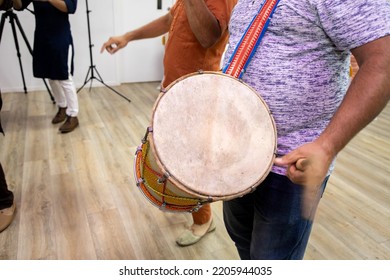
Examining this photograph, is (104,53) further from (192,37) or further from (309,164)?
(309,164)

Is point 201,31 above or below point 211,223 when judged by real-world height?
above

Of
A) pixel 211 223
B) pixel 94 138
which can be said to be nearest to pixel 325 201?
pixel 211 223

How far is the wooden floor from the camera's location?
1.51 m

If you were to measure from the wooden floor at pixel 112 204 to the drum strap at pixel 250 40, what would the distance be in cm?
104

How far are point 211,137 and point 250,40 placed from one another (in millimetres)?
268

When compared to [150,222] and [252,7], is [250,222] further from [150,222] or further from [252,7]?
[150,222]

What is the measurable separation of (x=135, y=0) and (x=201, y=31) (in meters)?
3.18

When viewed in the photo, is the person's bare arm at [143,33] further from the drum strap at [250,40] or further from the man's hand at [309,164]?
the man's hand at [309,164]

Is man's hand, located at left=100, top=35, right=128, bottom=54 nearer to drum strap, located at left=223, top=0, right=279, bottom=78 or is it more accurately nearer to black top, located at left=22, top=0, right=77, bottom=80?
drum strap, located at left=223, top=0, right=279, bottom=78

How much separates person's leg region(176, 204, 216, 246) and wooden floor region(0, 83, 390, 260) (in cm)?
4

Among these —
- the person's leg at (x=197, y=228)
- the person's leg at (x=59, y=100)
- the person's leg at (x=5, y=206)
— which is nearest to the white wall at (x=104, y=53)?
the person's leg at (x=59, y=100)

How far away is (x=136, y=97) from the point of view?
3691mm
